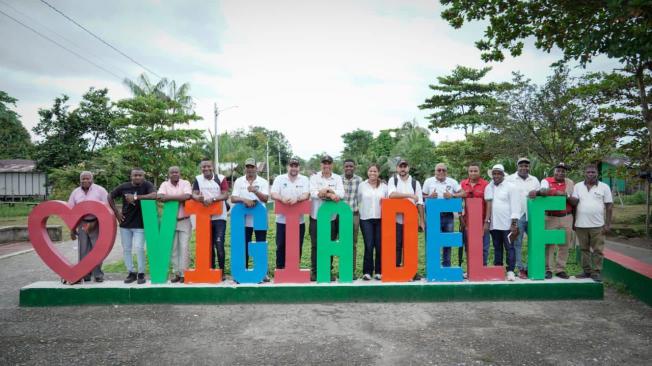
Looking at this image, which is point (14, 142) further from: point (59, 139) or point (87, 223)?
point (87, 223)

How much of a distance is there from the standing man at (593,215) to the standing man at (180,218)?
19.6ft

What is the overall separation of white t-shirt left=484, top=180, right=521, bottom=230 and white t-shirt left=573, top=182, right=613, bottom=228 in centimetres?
104

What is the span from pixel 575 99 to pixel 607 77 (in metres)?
3.45

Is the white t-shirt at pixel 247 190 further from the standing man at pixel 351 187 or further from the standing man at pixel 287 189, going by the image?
the standing man at pixel 351 187

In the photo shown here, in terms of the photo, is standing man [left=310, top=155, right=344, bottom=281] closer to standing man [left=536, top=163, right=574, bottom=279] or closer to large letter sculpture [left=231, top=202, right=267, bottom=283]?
large letter sculpture [left=231, top=202, right=267, bottom=283]

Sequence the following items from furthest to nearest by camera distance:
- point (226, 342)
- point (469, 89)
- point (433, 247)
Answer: point (469, 89)
point (433, 247)
point (226, 342)

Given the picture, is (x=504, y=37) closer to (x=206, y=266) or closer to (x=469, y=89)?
(x=206, y=266)

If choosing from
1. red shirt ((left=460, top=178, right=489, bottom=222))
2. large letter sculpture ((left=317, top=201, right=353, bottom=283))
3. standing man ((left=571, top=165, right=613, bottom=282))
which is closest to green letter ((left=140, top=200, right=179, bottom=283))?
large letter sculpture ((left=317, top=201, right=353, bottom=283))

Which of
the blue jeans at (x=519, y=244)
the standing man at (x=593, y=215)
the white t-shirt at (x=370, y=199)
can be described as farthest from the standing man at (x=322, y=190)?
the standing man at (x=593, y=215)

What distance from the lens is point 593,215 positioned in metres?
6.29

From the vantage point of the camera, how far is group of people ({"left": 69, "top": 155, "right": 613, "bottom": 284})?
623cm

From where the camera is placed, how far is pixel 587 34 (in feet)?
18.9

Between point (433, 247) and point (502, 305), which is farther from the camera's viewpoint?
point (433, 247)

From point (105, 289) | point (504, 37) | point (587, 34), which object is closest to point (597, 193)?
point (587, 34)
